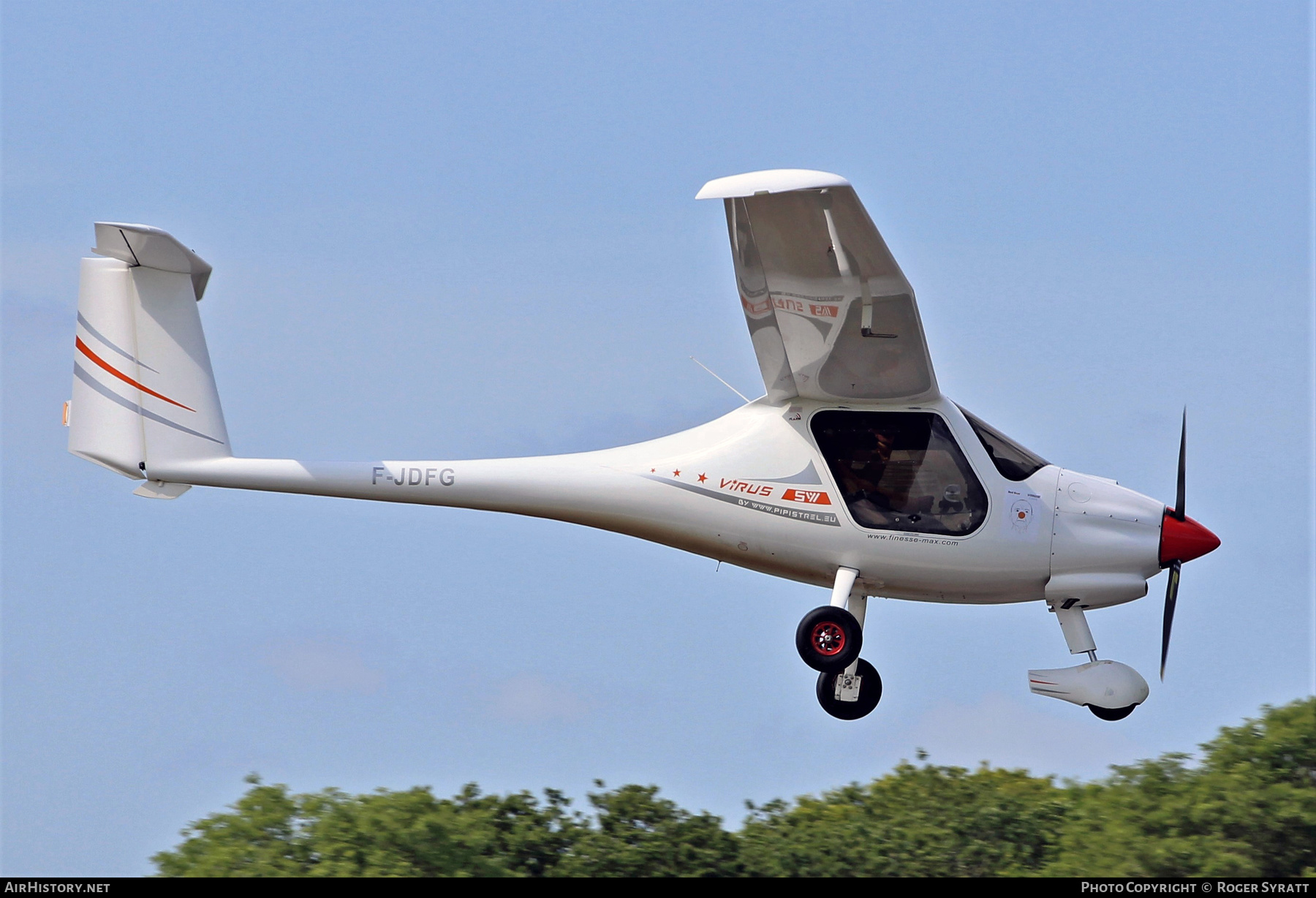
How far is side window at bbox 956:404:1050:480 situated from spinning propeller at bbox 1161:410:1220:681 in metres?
1.22

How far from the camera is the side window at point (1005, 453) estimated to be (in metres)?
12.8

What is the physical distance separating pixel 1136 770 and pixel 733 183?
6.73m

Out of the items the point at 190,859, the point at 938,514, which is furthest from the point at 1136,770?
the point at 190,859

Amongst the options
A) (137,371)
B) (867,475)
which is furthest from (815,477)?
(137,371)

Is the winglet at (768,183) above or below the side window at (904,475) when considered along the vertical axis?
above

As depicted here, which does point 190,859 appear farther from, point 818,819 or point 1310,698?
point 1310,698

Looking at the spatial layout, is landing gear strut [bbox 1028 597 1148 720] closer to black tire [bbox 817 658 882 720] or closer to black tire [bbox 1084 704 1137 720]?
black tire [bbox 1084 704 1137 720]

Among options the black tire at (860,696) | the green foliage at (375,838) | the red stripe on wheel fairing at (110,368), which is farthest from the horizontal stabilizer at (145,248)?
the black tire at (860,696)

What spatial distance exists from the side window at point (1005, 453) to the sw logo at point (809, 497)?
142 centimetres

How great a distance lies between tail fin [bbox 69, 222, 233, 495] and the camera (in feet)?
44.0

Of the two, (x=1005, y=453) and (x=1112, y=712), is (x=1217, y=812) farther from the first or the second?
(x=1005, y=453)

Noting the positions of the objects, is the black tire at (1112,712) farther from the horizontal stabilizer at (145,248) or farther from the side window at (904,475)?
the horizontal stabilizer at (145,248)

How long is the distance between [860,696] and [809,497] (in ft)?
6.89

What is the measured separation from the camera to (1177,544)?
12852 mm
